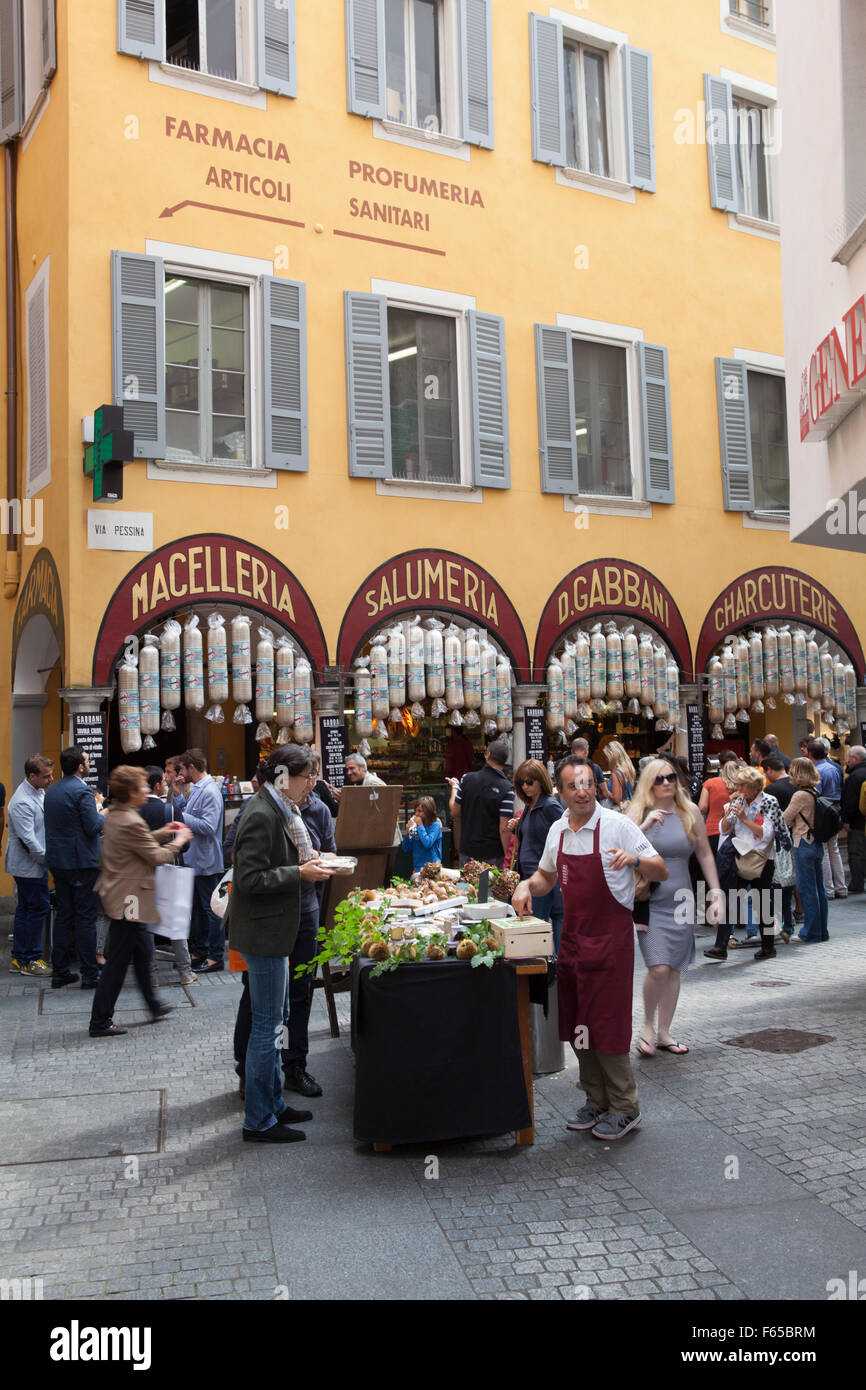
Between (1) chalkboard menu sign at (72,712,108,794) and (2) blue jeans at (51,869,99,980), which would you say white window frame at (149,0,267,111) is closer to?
(1) chalkboard menu sign at (72,712,108,794)

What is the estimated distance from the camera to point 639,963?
10.6 meters

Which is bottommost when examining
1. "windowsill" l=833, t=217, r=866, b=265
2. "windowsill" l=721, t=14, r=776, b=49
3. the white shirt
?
the white shirt

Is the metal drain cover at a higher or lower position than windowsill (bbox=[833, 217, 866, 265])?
lower

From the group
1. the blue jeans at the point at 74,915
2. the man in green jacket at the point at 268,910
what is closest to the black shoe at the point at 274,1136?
the man in green jacket at the point at 268,910

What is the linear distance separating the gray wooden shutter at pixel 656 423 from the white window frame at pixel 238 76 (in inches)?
220

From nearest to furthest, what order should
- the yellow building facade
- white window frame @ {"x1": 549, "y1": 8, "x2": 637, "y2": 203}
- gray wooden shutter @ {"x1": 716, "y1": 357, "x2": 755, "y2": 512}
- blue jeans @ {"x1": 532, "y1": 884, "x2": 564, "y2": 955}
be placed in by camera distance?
blue jeans @ {"x1": 532, "y1": 884, "x2": 564, "y2": 955}, the yellow building facade, white window frame @ {"x1": 549, "y1": 8, "x2": 637, "y2": 203}, gray wooden shutter @ {"x1": 716, "y1": 357, "x2": 755, "y2": 512}

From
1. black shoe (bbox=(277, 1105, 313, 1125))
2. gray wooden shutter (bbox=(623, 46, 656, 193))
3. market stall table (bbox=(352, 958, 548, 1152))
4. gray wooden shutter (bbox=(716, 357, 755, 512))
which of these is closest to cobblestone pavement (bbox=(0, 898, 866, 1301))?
black shoe (bbox=(277, 1105, 313, 1125))

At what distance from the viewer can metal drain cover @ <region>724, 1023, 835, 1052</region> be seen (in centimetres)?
741

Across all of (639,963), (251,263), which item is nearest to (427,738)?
(639,963)

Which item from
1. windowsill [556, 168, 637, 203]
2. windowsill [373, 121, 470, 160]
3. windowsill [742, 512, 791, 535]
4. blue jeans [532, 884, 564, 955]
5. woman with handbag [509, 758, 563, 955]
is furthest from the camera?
windowsill [742, 512, 791, 535]

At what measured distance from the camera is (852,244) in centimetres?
899

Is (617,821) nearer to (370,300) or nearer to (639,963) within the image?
(639,963)

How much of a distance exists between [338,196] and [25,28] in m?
3.81

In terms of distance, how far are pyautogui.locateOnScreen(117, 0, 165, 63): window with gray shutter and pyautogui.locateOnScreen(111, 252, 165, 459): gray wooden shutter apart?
1.99 m
